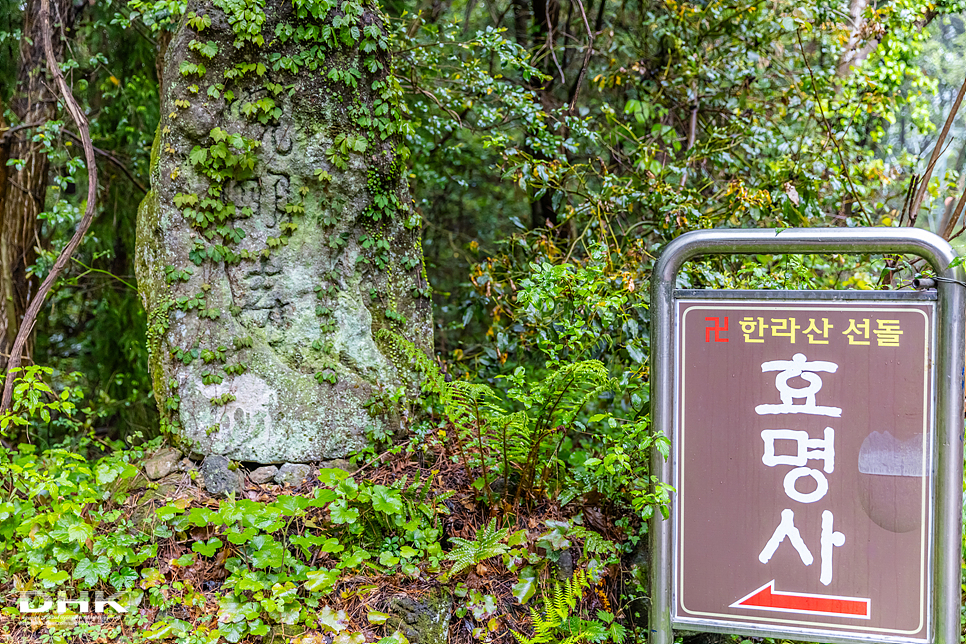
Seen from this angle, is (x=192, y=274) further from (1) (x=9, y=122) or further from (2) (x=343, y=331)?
(1) (x=9, y=122)

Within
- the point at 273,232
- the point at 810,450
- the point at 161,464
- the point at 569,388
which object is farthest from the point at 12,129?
the point at 810,450

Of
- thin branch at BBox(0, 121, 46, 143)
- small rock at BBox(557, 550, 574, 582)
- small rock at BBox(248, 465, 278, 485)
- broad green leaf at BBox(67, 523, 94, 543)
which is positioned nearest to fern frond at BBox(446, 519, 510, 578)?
small rock at BBox(557, 550, 574, 582)

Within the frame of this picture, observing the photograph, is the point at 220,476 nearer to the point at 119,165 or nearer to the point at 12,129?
the point at 12,129

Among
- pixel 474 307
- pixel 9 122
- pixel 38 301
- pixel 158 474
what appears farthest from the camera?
pixel 9 122

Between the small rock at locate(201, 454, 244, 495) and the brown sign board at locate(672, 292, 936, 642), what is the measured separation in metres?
2.31

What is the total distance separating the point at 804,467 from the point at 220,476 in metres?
2.83

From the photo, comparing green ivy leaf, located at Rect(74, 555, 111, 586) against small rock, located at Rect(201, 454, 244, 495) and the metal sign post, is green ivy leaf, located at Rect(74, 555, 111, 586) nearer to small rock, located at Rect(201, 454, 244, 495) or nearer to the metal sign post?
small rock, located at Rect(201, 454, 244, 495)

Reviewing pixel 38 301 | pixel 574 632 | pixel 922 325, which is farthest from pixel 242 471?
pixel 922 325

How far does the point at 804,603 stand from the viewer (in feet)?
7.22

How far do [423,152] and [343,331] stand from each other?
2.04 meters

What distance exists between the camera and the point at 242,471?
11.4 ft

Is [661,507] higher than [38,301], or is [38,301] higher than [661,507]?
[38,301]

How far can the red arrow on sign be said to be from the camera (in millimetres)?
2178

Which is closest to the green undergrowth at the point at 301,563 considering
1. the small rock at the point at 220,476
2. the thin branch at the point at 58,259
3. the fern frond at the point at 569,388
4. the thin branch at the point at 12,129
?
the small rock at the point at 220,476
